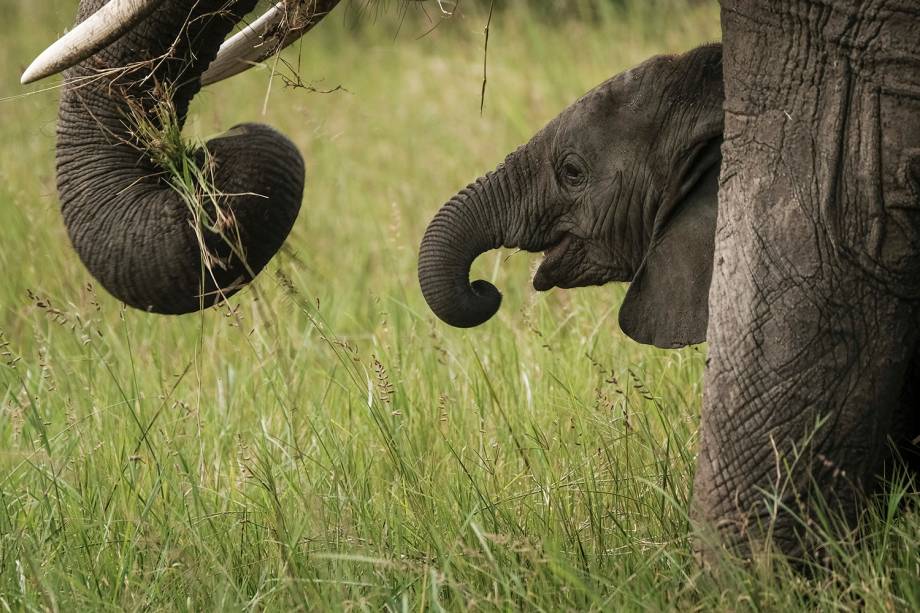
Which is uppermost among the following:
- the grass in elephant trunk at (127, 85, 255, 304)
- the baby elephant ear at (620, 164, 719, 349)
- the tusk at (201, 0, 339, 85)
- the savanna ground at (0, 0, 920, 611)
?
the tusk at (201, 0, 339, 85)

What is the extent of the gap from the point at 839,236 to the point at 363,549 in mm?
1246

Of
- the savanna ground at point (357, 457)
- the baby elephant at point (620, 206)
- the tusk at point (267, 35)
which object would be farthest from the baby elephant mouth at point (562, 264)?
the tusk at point (267, 35)

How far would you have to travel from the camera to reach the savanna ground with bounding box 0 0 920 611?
3.00 m

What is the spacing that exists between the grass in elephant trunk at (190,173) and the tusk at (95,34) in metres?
Result: 0.15

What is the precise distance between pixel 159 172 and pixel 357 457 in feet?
3.24

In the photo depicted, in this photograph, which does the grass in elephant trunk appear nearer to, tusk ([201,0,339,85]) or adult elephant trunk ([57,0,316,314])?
adult elephant trunk ([57,0,316,314])

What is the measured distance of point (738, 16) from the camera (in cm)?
280

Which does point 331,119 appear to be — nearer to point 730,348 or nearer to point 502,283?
point 502,283

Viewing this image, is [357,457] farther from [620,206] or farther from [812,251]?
[812,251]

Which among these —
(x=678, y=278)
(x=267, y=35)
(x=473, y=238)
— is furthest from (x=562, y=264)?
(x=267, y=35)

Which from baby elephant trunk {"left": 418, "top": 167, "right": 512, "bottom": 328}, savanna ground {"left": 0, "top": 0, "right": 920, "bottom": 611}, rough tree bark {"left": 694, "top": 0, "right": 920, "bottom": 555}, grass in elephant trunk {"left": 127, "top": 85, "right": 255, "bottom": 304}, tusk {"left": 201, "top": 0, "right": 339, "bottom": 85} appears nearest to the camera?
rough tree bark {"left": 694, "top": 0, "right": 920, "bottom": 555}

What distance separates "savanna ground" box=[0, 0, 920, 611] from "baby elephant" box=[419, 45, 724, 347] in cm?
31

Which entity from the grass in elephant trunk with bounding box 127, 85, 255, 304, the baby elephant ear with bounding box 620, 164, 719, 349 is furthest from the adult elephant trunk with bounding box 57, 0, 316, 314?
the baby elephant ear with bounding box 620, 164, 719, 349

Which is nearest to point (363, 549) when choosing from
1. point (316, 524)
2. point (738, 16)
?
point (316, 524)
